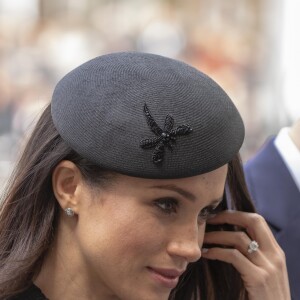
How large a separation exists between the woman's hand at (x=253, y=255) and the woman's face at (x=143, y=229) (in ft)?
0.70

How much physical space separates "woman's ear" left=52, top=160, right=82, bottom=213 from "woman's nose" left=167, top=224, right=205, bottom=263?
18cm

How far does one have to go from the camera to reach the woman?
1.09 m

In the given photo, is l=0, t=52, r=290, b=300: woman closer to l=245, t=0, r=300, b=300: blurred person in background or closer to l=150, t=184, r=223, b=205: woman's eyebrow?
l=150, t=184, r=223, b=205: woman's eyebrow

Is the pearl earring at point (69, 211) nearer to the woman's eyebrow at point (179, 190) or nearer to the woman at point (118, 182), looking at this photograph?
the woman at point (118, 182)

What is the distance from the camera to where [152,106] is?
1085 mm

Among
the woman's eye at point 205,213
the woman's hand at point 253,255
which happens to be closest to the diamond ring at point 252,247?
the woman's hand at point 253,255

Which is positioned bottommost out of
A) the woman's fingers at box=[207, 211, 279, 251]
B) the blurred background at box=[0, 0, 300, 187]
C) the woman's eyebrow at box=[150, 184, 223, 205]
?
the blurred background at box=[0, 0, 300, 187]

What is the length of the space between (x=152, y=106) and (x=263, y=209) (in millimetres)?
572

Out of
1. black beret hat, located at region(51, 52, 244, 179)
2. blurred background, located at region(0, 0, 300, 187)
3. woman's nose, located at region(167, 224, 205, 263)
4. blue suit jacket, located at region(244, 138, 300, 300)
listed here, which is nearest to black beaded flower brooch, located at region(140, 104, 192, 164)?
black beret hat, located at region(51, 52, 244, 179)

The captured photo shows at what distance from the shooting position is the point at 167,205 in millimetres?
1131

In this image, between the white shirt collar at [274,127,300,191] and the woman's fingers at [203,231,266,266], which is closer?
the woman's fingers at [203,231,266,266]

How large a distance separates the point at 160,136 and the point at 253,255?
1.42ft

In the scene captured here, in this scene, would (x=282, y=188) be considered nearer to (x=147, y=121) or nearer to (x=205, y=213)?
(x=205, y=213)

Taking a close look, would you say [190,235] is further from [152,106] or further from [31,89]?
[31,89]
